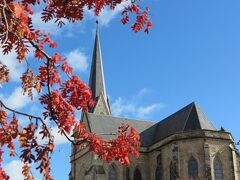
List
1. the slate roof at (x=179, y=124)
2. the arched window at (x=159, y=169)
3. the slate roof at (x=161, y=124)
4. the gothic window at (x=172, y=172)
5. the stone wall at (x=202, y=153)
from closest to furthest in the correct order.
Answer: the stone wall at (x=202, y=153) < the gothic window at (x=172, y=172) < the slate roof at (x=179, y=124) < the slate roof at (x=161, y=124) < the arched window at (x=159, y=169)

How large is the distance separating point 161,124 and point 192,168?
860 centimetres

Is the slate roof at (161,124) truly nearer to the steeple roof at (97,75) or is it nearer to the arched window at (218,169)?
the arched window at (218,169)

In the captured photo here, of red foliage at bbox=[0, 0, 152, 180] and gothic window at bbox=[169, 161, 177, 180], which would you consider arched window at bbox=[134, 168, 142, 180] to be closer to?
gothic window at bbox=[169, 161, 177, 180]

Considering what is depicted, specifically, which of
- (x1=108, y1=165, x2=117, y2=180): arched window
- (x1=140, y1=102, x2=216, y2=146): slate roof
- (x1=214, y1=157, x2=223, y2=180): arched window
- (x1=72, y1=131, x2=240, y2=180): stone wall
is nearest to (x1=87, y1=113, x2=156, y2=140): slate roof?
(x1=140, y1=102, x2=216, y2=146): slate roof

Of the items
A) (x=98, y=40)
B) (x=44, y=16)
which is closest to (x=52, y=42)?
(x=44, y=16)

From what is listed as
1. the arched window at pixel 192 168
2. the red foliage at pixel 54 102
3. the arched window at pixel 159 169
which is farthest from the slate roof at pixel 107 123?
the red foliage at pixel 54 102

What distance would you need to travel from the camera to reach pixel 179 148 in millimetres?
31469

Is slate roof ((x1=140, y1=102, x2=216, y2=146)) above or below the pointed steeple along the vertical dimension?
below

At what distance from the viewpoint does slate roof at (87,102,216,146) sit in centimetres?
3334

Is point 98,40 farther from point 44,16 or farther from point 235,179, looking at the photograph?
point 44,16

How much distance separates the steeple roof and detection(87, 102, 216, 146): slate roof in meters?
11.4

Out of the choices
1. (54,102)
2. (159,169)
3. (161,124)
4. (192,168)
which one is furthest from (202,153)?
(54,102)

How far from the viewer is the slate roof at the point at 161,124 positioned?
109 ft

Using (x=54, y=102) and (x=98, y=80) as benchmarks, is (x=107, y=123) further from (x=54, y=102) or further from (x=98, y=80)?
(x=54, y=102)
